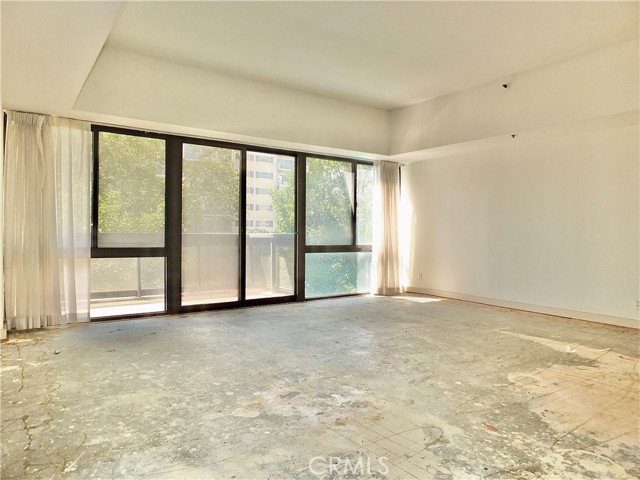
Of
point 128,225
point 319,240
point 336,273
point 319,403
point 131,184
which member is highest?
point 131,184

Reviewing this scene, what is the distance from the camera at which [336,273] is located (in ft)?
22.6

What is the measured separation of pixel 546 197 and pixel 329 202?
3286 millimetres

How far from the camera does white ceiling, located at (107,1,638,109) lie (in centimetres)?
347

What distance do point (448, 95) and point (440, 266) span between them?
2.88m

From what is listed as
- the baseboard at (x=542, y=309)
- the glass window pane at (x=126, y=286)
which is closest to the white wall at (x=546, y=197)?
the baseboard at (x=542, y=309)

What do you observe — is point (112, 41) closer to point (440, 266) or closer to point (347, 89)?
point (347, 89)

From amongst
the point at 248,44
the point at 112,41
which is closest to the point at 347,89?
the point at 248,44

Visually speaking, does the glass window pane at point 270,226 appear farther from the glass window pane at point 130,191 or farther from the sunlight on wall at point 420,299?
the sunlight on wall at point 420,299

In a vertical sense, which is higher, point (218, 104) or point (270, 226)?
point (218, 104)

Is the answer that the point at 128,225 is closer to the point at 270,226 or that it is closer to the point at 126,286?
the point at 126,286

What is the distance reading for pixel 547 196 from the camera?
5.46 meters

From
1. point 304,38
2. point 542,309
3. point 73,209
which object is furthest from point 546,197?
point 73,209

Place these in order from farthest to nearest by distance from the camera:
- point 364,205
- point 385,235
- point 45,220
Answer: point 364,205
point 385,235
point 45,220

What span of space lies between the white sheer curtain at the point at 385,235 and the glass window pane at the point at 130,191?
12.1 feet
